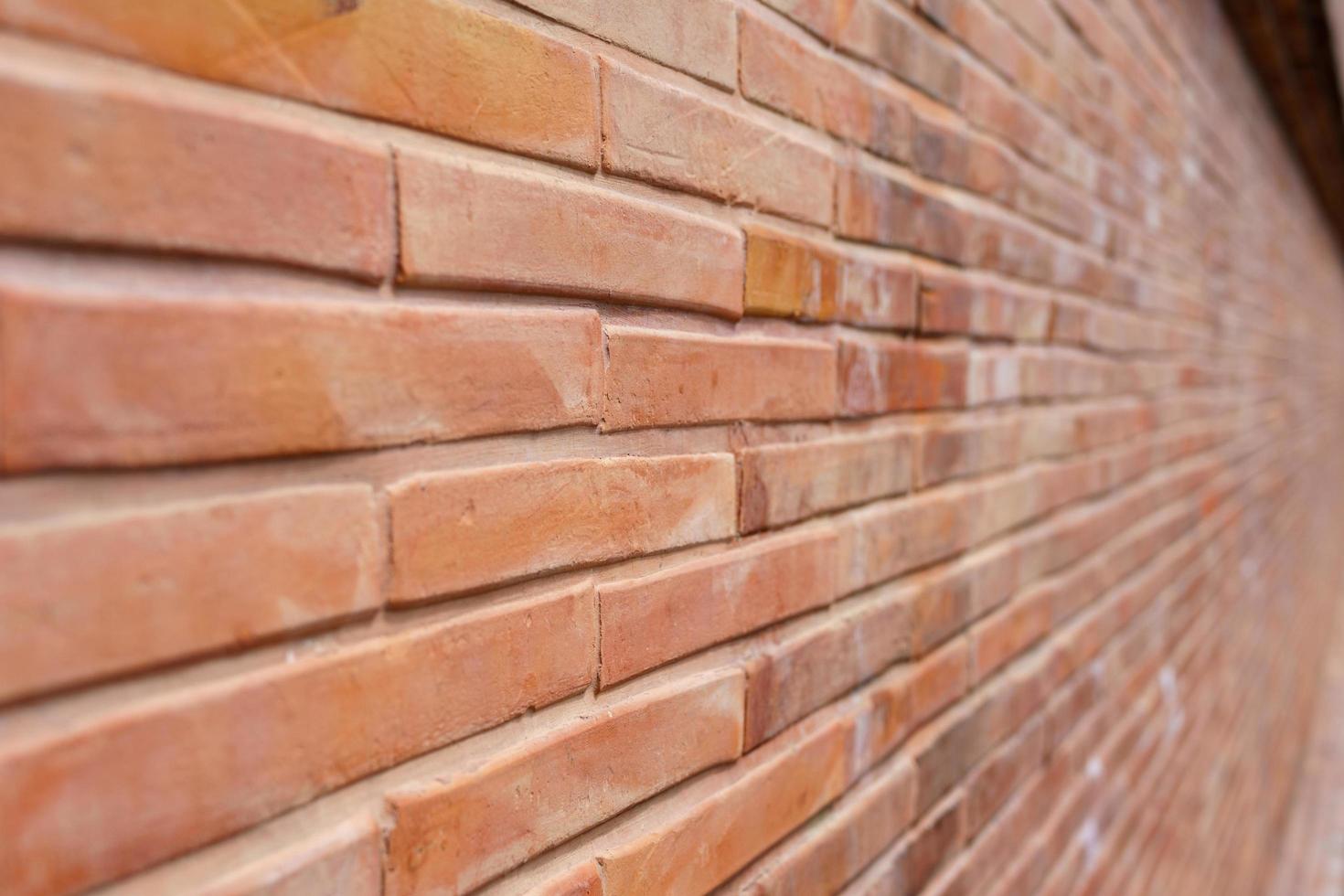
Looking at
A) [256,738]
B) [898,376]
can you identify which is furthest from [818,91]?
[256,738]

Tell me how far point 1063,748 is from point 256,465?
1639mm

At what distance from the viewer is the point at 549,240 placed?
0.67 metres

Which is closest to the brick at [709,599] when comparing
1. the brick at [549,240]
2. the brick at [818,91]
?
the brick at [549,240]

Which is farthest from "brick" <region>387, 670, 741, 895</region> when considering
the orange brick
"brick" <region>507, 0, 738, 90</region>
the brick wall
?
"brick" <region>507, 0, 738, 90</region>

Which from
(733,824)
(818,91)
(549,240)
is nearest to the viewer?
(549,240)

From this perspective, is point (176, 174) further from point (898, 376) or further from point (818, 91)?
point (898, 376)

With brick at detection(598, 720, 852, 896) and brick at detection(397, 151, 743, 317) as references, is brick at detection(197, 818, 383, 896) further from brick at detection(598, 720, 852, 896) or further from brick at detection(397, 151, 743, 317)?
brick at detection(397, 151, 743, 317)

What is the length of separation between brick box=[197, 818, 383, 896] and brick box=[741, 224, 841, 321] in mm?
550

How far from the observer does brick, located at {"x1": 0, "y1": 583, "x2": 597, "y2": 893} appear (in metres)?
0.43

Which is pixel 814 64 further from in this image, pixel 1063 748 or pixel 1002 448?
pixel 1063 748

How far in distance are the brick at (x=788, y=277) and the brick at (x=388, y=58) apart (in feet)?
0.77

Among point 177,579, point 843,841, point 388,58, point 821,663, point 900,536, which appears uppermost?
point 388,58

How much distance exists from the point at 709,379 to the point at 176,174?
47cm

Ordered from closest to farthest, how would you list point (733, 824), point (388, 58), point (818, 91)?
point (388, 58)
point (733, 824)
point (818, 91)
